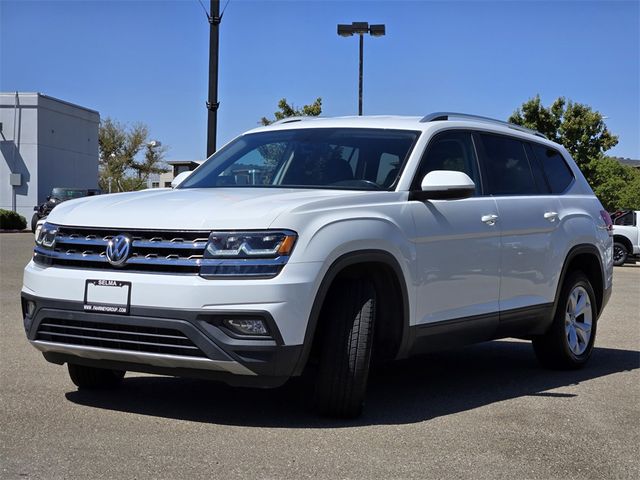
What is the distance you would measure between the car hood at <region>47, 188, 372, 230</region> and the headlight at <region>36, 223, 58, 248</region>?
4 centimetres

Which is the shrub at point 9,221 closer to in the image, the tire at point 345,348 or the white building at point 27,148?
the white building at point 27,148

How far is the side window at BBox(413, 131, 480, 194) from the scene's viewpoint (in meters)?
6.57

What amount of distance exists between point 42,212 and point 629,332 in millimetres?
30513

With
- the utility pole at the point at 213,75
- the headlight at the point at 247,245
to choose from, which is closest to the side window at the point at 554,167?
the headlight at the point at 247,245

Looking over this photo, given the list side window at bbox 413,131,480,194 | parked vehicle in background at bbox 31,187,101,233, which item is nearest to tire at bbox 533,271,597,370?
side window at bbox 413,131,480,194

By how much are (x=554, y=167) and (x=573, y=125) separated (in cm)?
3841

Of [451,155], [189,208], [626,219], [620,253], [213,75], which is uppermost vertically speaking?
[213,75]

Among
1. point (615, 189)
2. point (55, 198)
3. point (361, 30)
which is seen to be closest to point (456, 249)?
point (361, 30)

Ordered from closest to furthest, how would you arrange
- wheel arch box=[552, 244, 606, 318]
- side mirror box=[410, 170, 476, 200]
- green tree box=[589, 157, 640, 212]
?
1. side mirror box=[410, 170, 476, 200]
2. wheel arch box=[552, 244, 606, 318]
3. green tree box=[589, 157, 640, 212]

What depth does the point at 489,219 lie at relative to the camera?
6.74 meters

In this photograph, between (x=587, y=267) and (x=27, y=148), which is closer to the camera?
(x=587, y=267)

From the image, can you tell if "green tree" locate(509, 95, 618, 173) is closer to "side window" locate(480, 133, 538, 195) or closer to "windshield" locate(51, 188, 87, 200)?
"windshield" locate(51, 188, 87, 200)

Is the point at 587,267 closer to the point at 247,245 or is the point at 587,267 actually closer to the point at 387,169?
the point at 387,169

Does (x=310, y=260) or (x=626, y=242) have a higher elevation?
(x=310, y=260)
